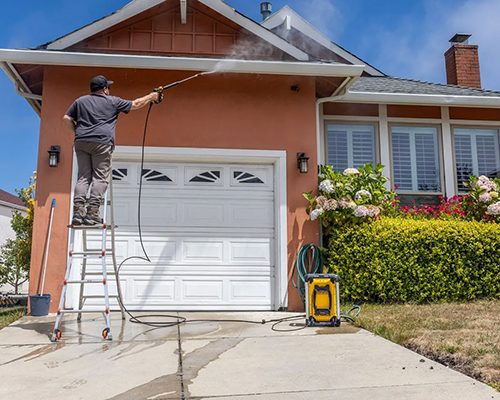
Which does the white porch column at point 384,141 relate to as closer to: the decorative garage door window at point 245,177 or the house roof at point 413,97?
the house roof at point 413,97

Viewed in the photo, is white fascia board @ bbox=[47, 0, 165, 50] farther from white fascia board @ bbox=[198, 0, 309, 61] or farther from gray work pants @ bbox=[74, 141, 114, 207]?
gray work pants @ bbox=[74, 141, 114, 207]

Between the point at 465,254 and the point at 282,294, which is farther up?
the point at 465,254

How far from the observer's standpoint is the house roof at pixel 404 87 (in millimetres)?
8280

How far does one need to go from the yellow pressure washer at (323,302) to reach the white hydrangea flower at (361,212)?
170 centimetres

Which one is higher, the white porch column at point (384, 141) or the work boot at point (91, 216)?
the white porch column at point (384, 141)

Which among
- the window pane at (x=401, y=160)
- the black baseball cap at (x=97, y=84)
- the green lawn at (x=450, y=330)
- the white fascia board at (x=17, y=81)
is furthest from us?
the window pane at (x=401, y=160)

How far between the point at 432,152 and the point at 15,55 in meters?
6.76

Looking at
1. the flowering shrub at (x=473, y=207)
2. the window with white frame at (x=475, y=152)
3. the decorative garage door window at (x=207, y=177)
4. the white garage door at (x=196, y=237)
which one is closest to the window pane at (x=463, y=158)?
the window with white frame at (x=475, y=152)

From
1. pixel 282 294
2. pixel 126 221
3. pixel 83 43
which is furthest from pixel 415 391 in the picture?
pixel 83 43

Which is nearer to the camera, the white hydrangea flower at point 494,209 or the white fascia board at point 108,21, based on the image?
the white fascia board at point 108,21

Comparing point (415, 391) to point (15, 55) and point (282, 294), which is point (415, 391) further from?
point (15, 55)

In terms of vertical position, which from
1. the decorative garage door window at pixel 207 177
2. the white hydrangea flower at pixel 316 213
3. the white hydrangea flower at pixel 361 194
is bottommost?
the white hydrangea flower at pixel 316 213

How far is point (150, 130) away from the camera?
255 inches

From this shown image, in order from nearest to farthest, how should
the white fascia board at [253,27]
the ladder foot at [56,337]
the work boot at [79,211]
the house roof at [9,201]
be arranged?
the ladder foot at [56,337] → the work boot at [79,211] → the white fascia board at [253,27] → the house roof at [9,201]
